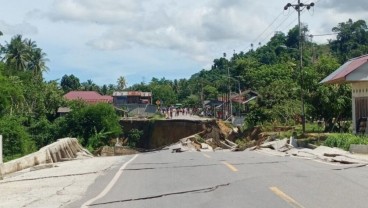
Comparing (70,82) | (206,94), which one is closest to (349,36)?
(206,94)

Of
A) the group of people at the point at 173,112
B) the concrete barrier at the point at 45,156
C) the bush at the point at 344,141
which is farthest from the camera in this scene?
the group of people at the point at 173,112

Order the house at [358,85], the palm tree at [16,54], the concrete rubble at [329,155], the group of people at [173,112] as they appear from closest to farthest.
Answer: the concrete rubble at [329,155]
the house at [358,85]
the palm tree at [16,54]
the group of people at [173,112]

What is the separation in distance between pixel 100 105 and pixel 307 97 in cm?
3903

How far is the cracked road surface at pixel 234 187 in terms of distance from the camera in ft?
34.4

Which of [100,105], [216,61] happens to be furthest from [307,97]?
[216,61]

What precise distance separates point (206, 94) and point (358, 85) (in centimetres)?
10665

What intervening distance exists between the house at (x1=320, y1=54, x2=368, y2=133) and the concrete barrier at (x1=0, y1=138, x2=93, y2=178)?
15.9 metres

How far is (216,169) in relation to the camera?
1728 centimetres

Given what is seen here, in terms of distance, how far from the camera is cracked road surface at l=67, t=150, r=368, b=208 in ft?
34.4

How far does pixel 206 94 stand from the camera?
140 meters

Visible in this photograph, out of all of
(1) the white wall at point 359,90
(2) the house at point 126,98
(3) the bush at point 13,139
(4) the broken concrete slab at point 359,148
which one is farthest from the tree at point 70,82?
(4) the broken concrete slab at point 359,148

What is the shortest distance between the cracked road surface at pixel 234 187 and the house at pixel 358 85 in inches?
566

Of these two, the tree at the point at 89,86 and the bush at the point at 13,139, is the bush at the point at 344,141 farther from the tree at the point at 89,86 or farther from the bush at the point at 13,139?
the tree at the point at 89,86

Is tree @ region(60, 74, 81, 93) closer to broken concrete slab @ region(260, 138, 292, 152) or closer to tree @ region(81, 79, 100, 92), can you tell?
tree @ region(81, 79, 100, 92)
